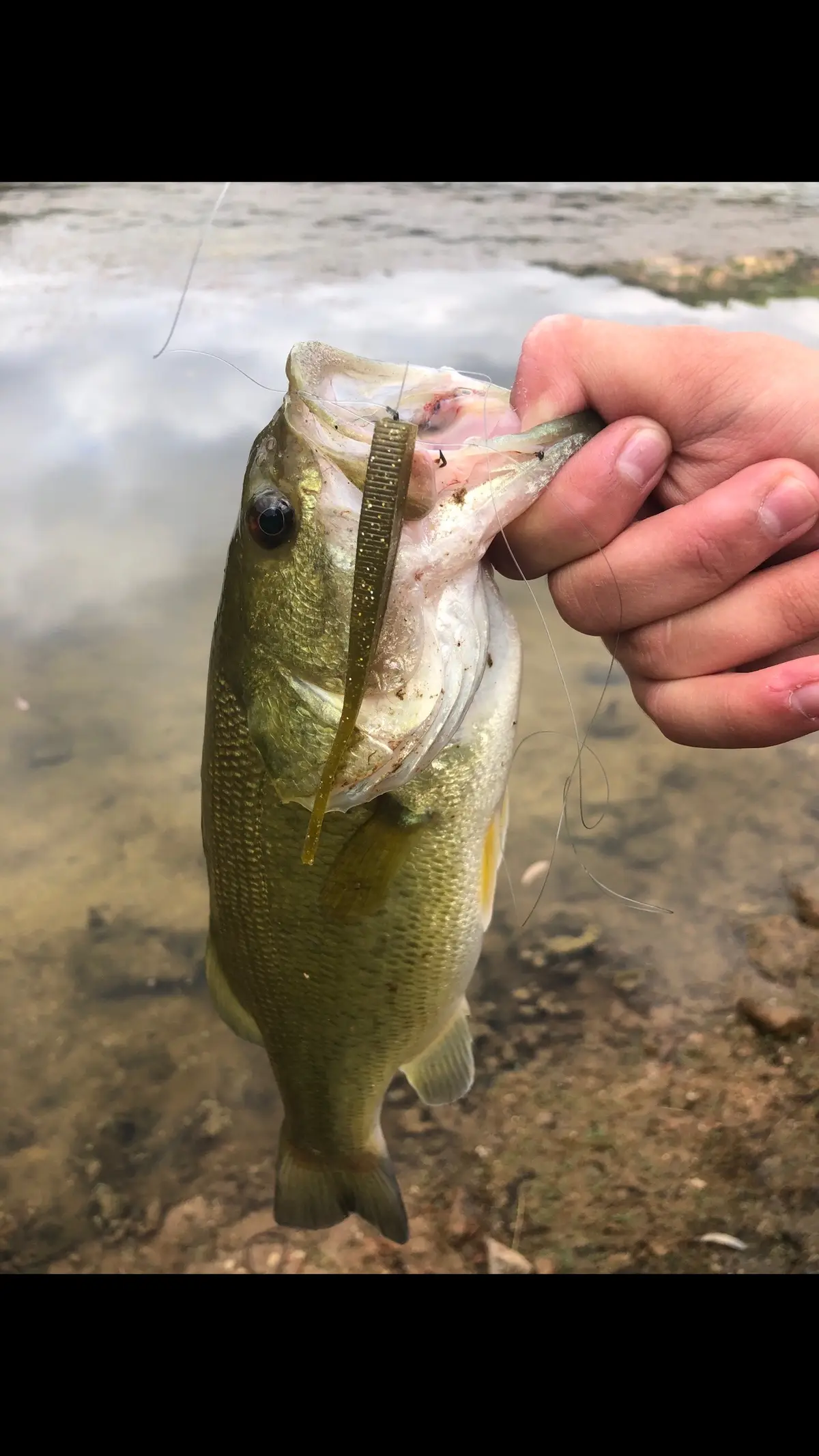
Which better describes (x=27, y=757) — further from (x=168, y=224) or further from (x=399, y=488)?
(x=399, y=488)

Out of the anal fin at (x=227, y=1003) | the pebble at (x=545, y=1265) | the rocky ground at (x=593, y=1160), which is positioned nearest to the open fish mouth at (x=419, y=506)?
the anal fin at (x=227, y=1003)

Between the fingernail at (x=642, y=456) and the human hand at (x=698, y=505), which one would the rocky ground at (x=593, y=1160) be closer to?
the human hand at (x=698, y=505)

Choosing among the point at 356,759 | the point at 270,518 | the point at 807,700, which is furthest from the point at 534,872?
the point at 270,518

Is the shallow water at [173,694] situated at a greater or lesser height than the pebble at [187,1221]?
greater

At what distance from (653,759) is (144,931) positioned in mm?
1483

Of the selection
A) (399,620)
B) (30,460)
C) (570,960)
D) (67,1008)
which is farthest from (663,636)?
(30,460)

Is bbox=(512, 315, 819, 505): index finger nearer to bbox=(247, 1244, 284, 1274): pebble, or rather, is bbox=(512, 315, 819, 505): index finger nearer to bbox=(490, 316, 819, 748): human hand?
bbox=(490, 316, 819, 748): human hand

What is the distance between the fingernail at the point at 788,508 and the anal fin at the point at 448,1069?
2.87 feet

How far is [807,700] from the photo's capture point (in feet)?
3.21

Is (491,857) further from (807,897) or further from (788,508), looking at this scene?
(807,897)

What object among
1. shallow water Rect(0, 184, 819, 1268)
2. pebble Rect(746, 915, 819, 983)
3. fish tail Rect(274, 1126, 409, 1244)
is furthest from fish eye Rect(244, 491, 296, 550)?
pebble Rect(746, 915, 819, 983)

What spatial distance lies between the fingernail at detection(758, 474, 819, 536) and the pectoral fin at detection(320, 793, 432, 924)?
0.52 meters

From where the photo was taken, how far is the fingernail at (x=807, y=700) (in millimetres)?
972

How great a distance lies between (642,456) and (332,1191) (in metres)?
1.29
